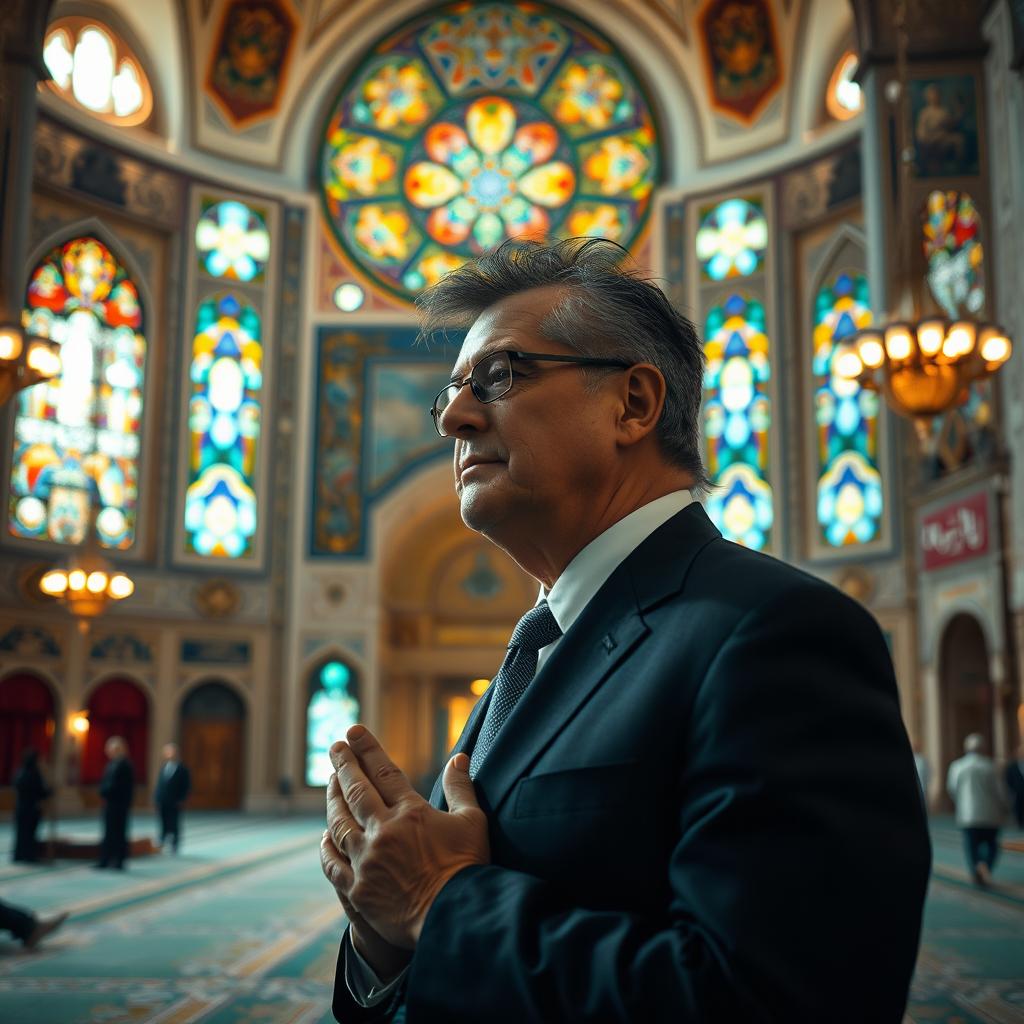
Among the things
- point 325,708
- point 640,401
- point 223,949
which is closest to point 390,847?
point 640,401

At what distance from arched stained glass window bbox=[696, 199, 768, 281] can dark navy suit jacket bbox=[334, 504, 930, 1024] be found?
19.0 m

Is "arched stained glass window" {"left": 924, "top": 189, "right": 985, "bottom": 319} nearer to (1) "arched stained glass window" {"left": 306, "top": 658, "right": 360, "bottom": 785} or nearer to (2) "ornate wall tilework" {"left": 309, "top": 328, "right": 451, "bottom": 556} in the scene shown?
(2) "ornate wall tilework" {"left": 309, "top": 328, "right": 451, "bottom": 556}

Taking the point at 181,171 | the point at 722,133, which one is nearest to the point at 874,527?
the point at 722,133

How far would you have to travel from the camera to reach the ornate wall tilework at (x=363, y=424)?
1973 cm

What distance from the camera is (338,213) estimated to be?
21125 millimetres

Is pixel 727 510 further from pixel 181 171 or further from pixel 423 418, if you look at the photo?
pixel 181 171

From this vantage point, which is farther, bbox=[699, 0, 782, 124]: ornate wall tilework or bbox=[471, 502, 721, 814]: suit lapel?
bbox=[699, 0, 782, 124]: ornate wall tilework

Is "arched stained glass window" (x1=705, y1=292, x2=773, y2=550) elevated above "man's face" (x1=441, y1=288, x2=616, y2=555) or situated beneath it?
elevated above

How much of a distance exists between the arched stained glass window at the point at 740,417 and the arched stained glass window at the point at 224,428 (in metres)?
7.33

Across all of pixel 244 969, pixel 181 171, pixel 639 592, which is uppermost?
Answer: pixel 181 171

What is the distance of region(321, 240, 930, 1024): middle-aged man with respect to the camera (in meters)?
1.04

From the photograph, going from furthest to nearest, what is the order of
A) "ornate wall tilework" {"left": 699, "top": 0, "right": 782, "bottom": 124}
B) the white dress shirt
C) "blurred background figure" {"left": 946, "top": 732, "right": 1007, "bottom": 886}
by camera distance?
"ornate wall tilework" {"left": 699, "top": 0, "right": 782, "bottom": 124}, "blurred background figure" {"left": 946, "top": 732, "right": 1007, "bottom": 886}, the white dress shirt

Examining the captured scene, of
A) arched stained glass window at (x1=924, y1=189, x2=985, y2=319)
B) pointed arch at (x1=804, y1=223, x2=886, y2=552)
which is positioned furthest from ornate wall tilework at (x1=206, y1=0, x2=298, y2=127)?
arched stained glass window at (x1=924, y1=189, x2=985, y2=319)

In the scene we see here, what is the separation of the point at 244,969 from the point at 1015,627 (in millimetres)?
9926
